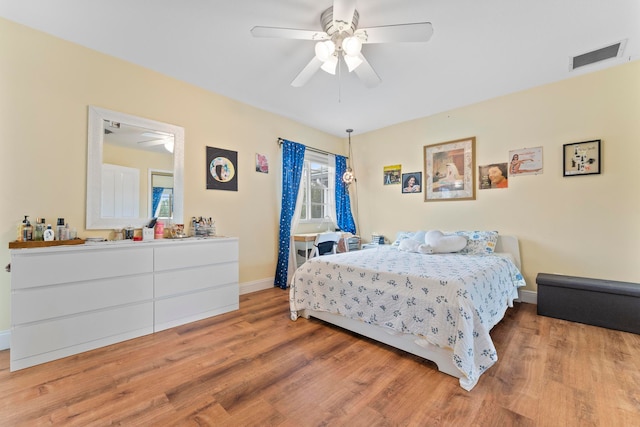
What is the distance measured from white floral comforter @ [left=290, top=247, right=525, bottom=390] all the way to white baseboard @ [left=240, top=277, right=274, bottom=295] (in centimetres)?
111

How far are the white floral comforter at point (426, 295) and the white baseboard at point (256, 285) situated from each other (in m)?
1.11

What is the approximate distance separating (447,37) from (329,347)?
2.85 metres

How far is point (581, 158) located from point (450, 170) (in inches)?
54.3

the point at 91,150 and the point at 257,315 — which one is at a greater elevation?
the point at 91,150

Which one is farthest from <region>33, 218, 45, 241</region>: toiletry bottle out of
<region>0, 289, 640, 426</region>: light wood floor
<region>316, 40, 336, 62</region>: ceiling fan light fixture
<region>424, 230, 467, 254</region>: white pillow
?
<region>424, 230, 467, 254</region>: white pillow

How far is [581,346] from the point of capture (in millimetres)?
2141

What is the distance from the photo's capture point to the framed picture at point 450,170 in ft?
12.1

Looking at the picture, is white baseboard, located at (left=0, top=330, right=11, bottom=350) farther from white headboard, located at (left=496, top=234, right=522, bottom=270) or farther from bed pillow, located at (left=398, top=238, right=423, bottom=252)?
white headboard, located at (left=496, top=234, right=522, bottom=270)

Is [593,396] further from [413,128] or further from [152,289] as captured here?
[413,128]

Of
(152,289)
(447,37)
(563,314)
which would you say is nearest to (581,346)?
(563,314)

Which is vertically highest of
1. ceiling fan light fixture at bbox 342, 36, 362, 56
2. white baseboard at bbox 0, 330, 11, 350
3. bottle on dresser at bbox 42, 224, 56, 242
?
ceiling fan light fixture at bbox 342, 36, 362, 56

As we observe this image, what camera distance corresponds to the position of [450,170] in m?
3.88

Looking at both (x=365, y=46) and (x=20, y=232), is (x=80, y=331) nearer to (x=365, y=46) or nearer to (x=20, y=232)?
(x=20, y=232)

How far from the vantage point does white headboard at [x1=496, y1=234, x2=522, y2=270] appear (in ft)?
10.7
